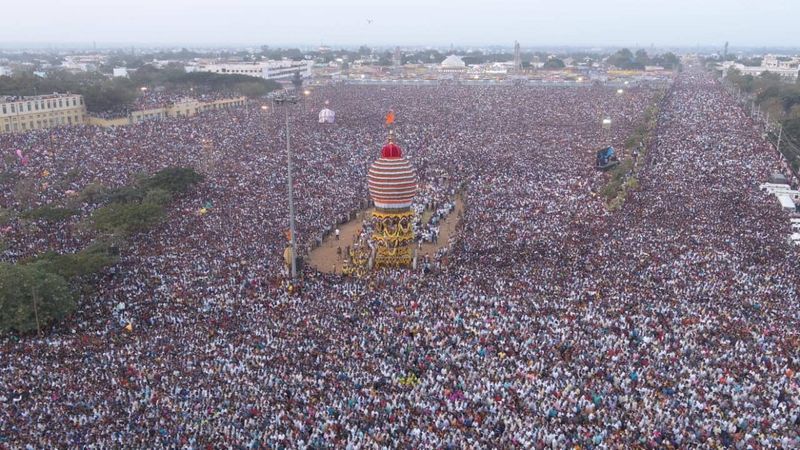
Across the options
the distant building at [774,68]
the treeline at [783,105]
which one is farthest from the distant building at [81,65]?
the distant building at [774,68]

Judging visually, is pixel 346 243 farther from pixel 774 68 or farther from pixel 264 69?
pixel 774 68

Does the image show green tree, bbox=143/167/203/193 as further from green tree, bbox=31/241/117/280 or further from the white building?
the white building

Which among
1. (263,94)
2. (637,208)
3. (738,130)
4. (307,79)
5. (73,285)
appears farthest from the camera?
(307,79)

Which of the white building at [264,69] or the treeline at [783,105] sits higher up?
the white building at [264,69]

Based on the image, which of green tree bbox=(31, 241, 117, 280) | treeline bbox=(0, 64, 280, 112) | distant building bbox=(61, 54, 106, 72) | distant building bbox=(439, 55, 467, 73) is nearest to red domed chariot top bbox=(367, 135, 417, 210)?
green tree bbox=(31, 241, 117, 280)

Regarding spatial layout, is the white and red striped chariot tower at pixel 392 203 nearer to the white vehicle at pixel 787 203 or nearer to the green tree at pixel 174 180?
the green tree at pixel 174 180

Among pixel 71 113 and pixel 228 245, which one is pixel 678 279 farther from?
pixel 71 113

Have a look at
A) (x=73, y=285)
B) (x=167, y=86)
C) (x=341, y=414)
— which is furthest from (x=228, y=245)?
(x=167, y=86)
